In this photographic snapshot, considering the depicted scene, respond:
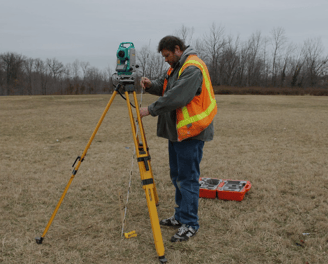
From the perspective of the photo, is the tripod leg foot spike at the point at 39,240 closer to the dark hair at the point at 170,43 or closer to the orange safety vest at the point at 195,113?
the orange safety vest at the point at 195,113

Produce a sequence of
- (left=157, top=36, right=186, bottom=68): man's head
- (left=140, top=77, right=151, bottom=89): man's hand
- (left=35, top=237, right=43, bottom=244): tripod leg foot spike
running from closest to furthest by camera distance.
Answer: (left=157, top=36, right=186, bottom=68): man's head, (left=35, top=237, right=43, bottom=244): tripod leg foot spike, (left=140, top=77, right=151, bottom=89): man's hand

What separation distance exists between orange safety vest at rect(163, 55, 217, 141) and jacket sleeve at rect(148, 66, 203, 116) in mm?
94

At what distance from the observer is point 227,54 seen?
59.9 meters

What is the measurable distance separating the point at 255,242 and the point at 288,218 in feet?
2.75

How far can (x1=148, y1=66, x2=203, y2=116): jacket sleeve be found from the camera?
268 centimetres

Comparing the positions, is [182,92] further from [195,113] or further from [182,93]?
[195,113]

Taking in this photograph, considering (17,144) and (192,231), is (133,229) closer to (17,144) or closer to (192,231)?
(192,231)

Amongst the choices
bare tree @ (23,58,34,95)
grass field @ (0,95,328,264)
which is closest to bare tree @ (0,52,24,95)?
bare tree @ (23,58,34,95)

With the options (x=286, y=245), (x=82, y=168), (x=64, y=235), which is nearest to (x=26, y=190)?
(x=82, y=168)

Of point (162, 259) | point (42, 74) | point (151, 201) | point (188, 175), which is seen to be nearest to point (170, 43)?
point (188, 175)

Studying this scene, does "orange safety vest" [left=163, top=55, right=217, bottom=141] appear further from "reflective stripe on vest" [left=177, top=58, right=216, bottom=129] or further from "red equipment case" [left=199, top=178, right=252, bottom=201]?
"red equipment case" [left=199, top=178, right=252, bottom=201]

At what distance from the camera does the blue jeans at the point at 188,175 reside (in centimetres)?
297

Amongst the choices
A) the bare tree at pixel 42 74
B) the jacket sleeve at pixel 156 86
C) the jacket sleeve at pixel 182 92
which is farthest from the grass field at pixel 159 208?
the bare tree at pixel 42 74

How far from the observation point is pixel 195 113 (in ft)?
9.21
